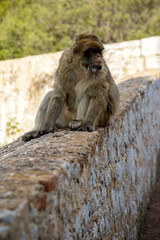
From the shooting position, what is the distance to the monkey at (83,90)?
9.68 ft

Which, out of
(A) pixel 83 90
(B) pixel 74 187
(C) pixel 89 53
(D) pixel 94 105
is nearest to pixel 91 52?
(C) pixel 89 53

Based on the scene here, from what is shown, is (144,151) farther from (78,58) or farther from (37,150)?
(37,150)

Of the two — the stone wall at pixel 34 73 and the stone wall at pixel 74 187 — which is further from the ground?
the stone wall at pixel 34 73

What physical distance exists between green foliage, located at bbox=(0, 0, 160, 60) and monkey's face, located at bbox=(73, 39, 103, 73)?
1334cm

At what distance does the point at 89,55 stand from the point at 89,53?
0.02 m

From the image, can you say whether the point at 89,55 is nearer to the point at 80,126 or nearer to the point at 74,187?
the point at 80,126

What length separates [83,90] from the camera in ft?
10.2

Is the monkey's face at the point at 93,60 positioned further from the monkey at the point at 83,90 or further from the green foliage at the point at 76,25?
the green foliage at the point at 76,25

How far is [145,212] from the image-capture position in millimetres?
4211

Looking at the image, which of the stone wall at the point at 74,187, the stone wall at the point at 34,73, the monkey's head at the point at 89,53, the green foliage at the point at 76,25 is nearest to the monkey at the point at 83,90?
the monkey's head at the point at 89,53

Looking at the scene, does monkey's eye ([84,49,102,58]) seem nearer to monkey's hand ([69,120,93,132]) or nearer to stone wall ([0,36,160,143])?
monkey's hand ([69,120,93,132])

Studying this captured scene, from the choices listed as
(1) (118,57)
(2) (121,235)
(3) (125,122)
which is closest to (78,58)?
(3) (125,122)

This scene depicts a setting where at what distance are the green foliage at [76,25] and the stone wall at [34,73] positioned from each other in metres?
6.22

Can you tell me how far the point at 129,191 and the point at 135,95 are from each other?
1636mm
